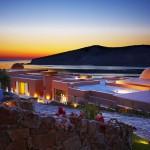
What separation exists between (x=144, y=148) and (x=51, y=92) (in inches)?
1009

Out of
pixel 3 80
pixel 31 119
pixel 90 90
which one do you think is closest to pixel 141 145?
pixel 31 119

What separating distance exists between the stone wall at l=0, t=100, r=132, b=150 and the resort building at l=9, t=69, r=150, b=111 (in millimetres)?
14701

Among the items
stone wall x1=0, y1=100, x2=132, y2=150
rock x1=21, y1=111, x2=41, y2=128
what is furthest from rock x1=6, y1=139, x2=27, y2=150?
rock x1=21, y1=111, x2=41, y2=128

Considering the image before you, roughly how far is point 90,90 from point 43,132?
69.2ft

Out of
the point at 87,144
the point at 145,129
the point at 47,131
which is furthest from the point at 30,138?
the point at 145,129

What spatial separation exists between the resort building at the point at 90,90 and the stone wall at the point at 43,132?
48.2 ft

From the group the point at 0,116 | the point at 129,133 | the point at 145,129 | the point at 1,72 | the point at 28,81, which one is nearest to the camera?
the point at 0,116

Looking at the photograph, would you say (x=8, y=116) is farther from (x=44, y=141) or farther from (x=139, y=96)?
(x=139, y=96)

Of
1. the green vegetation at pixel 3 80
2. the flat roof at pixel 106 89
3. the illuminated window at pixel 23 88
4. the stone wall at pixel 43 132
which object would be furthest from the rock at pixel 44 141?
the illuminated window at pixel 23 88

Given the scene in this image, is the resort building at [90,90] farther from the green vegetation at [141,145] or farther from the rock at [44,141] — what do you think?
the rock at [44,141]

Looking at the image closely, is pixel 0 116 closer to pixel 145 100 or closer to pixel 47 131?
pixel 47 131

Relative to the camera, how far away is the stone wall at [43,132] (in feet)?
17.1

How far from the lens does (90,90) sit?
26.4 metres

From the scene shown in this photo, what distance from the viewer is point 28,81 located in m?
35.8
